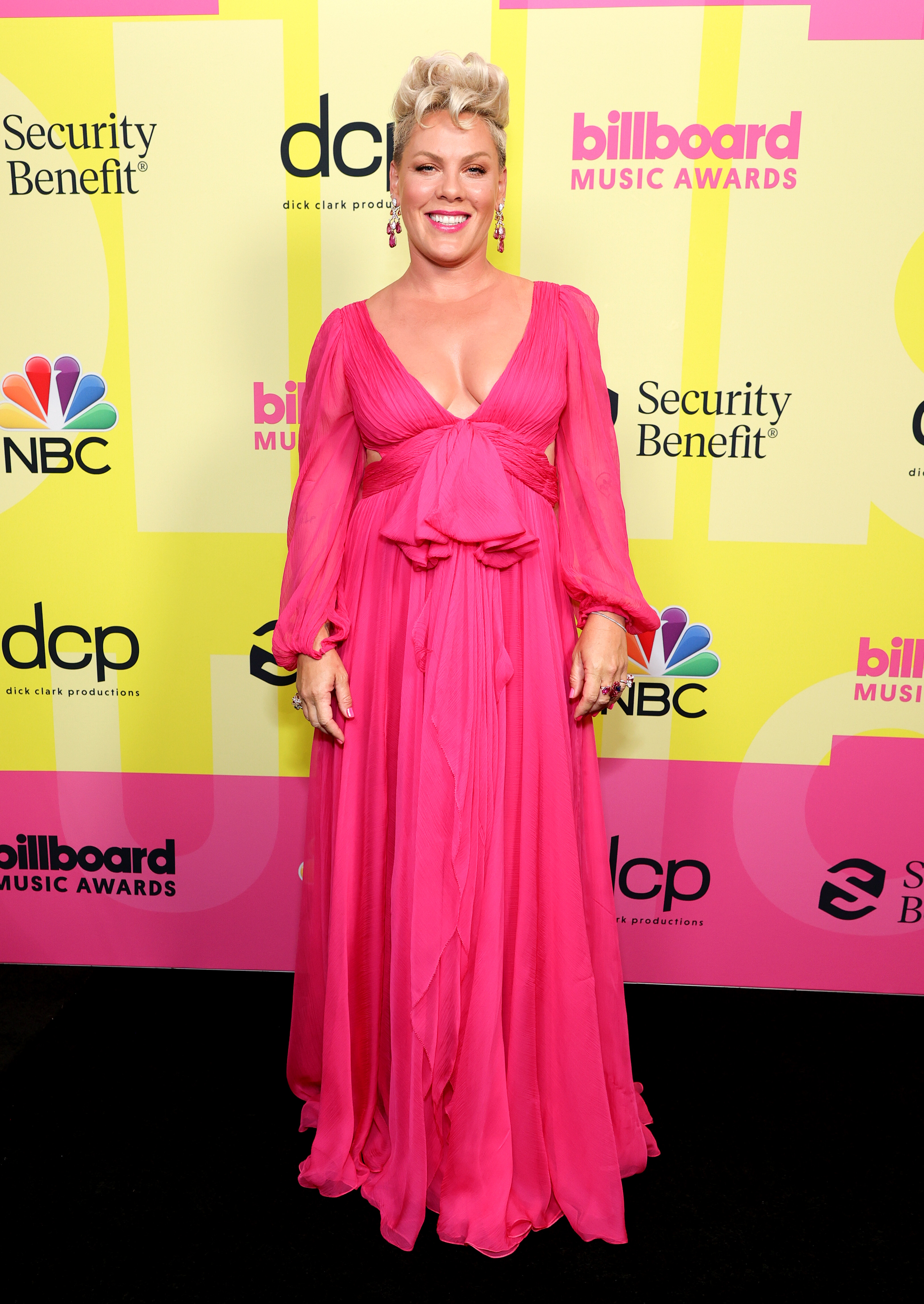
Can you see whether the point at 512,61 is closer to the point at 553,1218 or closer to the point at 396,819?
the point at 396,819

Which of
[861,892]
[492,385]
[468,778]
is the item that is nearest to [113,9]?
[492,385]

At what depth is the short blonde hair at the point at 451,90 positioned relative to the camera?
1.57m

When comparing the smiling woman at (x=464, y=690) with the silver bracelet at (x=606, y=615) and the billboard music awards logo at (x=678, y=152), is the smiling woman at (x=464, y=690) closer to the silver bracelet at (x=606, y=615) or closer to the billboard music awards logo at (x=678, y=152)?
the silver bracelet at (x=606, y=615)

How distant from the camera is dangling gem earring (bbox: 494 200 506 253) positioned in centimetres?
171

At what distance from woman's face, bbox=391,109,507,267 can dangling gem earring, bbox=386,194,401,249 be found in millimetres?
17

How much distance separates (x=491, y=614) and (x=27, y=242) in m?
1.58

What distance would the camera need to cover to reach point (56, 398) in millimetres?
2426

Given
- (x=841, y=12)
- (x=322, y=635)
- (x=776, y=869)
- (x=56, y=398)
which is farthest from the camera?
(x=776, y=869)

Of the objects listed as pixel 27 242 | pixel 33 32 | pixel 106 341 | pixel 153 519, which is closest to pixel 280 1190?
pixel 153 519

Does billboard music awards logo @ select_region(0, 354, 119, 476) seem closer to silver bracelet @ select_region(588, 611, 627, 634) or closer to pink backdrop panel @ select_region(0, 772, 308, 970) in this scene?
pink backdrop panel @ select_region(0, 772, 308, 970)

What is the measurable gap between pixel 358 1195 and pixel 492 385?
1.54m

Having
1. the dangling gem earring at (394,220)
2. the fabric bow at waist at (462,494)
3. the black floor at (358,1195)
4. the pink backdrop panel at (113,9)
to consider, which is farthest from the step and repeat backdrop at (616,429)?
the fabric bow at waist at (462,494)

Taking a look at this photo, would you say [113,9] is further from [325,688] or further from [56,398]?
[325,688]

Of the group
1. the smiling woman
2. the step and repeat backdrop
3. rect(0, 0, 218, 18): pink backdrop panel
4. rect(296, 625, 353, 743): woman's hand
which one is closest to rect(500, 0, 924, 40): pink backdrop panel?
the step and repeat backdrop
